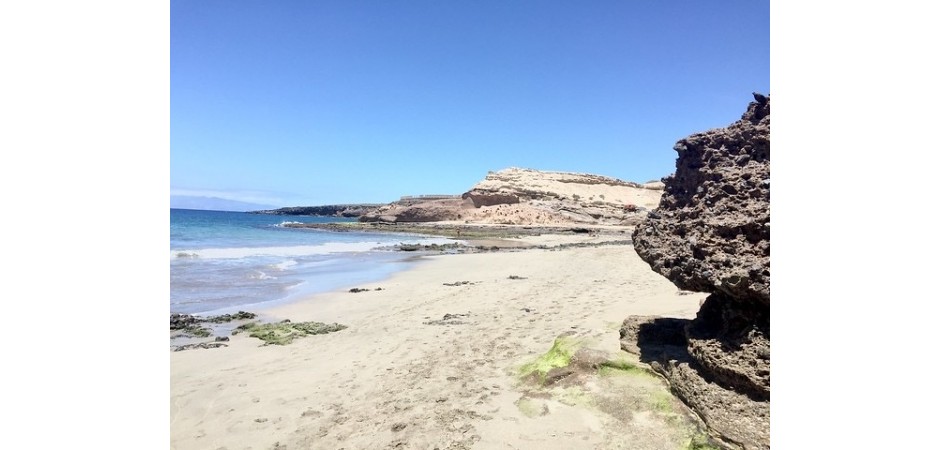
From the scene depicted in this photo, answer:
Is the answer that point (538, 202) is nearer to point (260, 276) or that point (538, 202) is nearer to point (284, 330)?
point (260, 276)

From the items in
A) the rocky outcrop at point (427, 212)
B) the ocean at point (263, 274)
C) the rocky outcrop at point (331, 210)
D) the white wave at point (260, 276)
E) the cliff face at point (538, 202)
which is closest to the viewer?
the ocean at point (263, 274)

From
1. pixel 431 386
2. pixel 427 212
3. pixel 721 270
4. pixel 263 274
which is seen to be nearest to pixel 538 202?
pixel 427 212

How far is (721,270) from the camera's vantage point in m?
3.16

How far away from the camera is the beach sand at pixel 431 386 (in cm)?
315

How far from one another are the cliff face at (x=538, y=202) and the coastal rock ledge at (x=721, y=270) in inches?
1589

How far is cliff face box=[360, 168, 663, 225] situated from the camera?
158ft

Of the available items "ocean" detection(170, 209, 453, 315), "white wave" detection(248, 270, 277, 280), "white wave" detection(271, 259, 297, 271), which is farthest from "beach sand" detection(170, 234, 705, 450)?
"white wave" detection(271, 259, 297, 271)

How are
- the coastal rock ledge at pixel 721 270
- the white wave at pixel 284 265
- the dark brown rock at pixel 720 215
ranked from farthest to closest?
the white wave at pixel 284 265 < the dark brown rock at pixel 720 215 < the coastal rock ledge at pixel 721 270

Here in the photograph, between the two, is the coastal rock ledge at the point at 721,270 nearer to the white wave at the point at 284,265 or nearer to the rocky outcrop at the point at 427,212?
the white wave at the point at 284,265

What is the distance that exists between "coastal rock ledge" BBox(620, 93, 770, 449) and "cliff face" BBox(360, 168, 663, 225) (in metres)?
40.4

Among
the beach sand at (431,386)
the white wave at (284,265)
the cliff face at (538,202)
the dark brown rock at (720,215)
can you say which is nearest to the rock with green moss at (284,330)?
the beach sand at (431,386)

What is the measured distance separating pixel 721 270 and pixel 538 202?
165 ft
